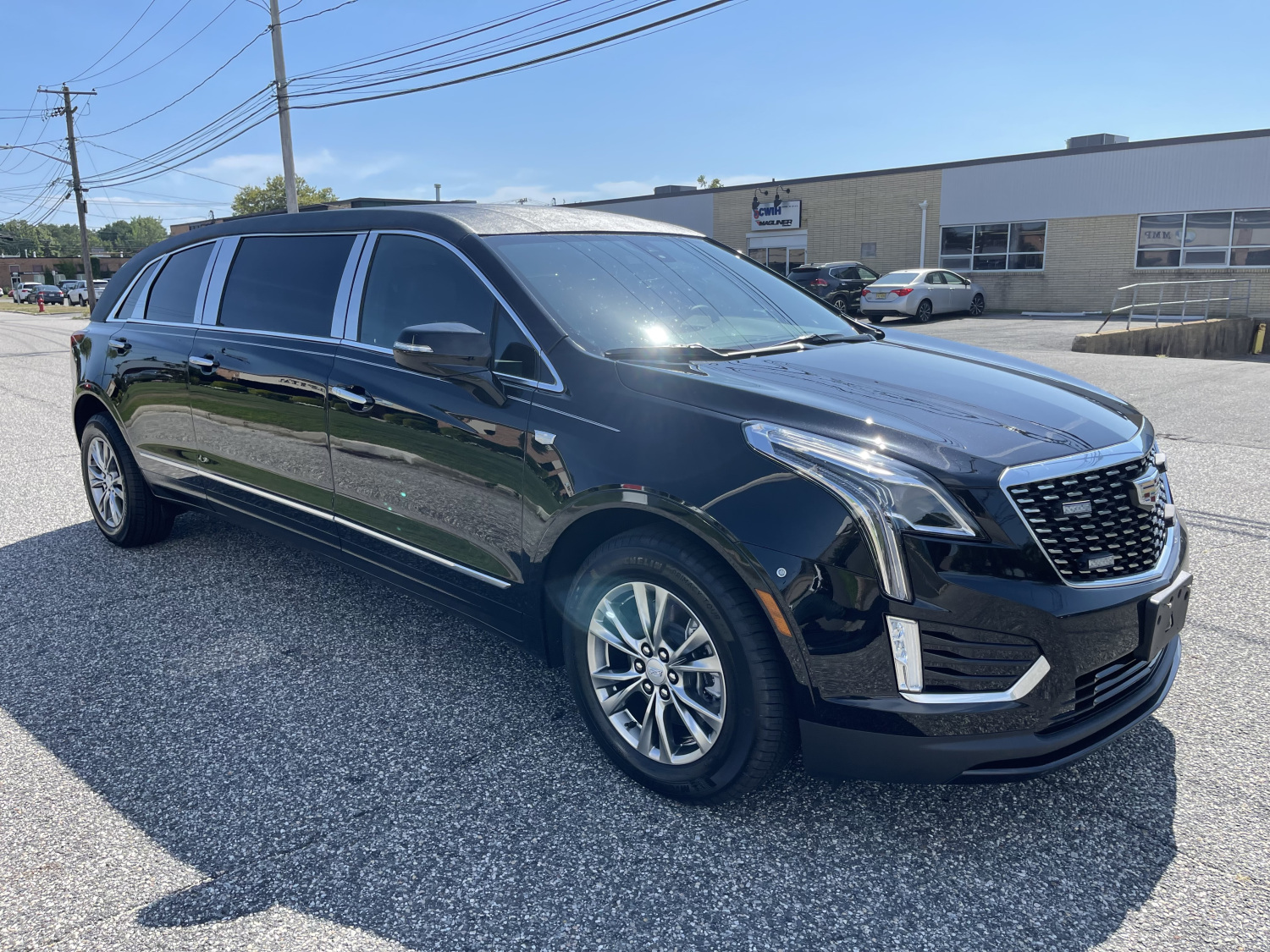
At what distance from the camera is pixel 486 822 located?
277 cm

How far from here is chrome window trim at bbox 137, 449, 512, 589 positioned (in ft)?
10.9

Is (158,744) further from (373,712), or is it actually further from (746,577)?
(746,577)

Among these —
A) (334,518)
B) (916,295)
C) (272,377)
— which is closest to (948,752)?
(334,518)

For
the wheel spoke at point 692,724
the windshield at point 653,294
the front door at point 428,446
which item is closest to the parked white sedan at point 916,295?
the windshield at point 653,294

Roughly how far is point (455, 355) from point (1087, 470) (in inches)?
77.0

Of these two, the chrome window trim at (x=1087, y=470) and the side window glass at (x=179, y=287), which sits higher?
the side window glass at (x=179, y=287)

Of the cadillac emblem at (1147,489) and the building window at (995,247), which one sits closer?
the cadillac emblem at (1147,489)

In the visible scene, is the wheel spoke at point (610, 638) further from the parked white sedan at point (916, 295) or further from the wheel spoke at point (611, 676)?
the parked white sedan at point (916, 295)

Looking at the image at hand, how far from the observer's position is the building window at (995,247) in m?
31.1

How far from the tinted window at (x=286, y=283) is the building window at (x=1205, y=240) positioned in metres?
30.2

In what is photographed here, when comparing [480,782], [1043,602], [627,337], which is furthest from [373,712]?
[1043,602]

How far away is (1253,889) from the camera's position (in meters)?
2.41

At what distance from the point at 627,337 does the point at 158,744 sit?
7.08 ft

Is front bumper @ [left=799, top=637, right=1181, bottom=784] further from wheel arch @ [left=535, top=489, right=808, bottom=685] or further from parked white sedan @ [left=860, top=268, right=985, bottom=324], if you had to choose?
parked white sedan @ [left=860, top=268, right=985, bottom=324]
